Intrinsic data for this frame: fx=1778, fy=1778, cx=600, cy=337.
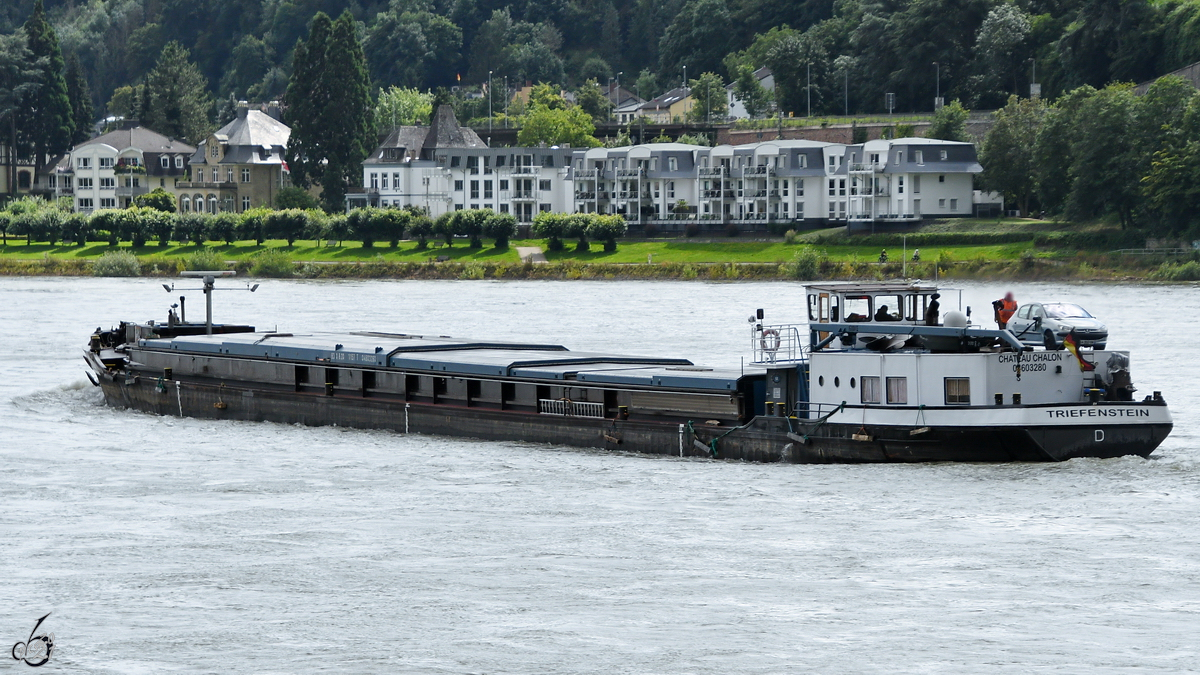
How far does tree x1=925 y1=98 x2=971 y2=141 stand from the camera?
14500 cm

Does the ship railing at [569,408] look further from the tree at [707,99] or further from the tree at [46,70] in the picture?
the tree at [46,70]

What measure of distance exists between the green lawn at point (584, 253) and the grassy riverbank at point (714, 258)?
3.2 inches

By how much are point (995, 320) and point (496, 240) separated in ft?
324

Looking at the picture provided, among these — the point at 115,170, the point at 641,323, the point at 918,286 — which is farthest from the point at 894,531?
the point at 115,170

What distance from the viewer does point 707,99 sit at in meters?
192

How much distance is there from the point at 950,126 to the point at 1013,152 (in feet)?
43.9

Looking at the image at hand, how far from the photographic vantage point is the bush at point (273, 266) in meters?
134

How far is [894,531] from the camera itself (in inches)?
1318

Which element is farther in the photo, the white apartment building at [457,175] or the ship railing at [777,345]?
the white apartment building at [457,175]

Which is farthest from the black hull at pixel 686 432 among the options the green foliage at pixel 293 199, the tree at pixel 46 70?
the tree at pixel 46 70

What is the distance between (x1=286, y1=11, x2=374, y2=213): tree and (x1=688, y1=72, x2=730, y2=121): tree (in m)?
40.5

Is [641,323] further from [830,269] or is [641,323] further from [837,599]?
[837,599]

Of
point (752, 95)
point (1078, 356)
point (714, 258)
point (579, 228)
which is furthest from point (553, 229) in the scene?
point (1078, 356)

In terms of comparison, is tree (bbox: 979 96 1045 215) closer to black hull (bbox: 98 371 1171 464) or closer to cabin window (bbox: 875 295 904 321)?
black hull (bbox: 98 371 1171 464)
